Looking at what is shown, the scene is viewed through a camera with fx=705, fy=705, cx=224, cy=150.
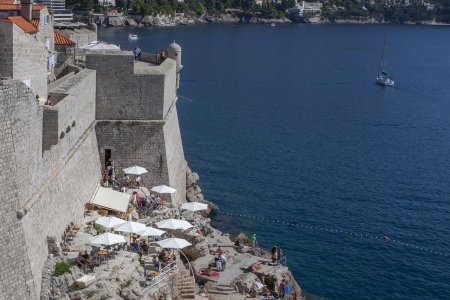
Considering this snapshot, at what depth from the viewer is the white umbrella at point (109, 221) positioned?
2519 cm

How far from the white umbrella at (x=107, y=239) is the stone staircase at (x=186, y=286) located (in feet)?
8.92

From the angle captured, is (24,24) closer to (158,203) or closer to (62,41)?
(62,41)

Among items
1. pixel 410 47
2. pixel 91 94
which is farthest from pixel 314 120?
pixel 410 47

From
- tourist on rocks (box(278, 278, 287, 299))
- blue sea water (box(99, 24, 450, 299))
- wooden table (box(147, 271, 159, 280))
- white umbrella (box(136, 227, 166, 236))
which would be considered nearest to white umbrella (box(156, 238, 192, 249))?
white umbrella (box(136, 227, 166, 236))

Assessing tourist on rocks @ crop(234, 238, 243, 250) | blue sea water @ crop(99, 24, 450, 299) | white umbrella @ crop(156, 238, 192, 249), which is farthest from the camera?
blue sea water @ crop(99, 24, 450, 299)

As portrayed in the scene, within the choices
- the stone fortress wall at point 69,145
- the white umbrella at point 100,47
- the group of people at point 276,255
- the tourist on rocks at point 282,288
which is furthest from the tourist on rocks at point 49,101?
the white umbrella at point 100,47

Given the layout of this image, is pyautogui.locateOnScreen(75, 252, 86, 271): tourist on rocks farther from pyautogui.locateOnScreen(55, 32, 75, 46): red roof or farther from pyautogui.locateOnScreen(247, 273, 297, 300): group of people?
pyautogui.locateOnScreen(55, 32, 75, 46): red roof

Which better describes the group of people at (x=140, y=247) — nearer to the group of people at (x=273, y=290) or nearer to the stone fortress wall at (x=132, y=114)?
the group of people at (x=273, y=290)

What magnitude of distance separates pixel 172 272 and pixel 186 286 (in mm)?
1326

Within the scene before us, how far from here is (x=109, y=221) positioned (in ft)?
83.3

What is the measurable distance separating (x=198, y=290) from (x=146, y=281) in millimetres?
3476

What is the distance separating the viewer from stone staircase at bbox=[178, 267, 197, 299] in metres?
24.5

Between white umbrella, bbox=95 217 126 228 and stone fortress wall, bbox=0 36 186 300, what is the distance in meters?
0.83

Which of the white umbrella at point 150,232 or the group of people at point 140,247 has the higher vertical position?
the white umbrella at point 150,232
